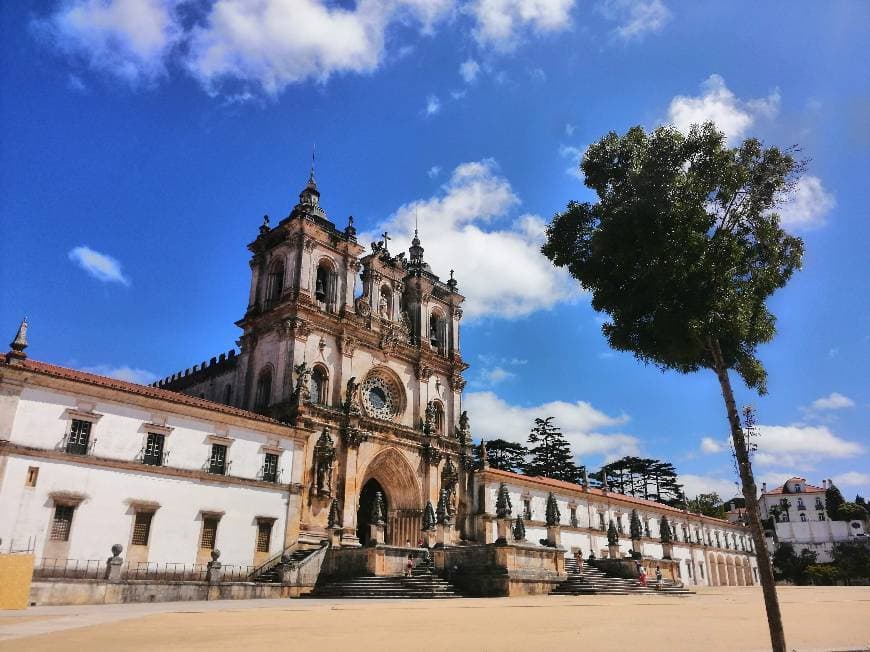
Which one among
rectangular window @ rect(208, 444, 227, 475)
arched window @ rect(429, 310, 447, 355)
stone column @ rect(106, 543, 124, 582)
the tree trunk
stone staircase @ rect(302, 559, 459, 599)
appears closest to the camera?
the tree trunk

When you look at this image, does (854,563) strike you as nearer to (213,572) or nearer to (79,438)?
(213,572)

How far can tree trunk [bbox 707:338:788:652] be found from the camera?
9945mm

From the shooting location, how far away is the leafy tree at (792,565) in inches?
2771

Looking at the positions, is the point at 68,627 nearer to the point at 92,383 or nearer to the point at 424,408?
the point at 92,383

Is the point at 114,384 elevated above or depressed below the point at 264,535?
above

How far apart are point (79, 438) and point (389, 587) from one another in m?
13.2

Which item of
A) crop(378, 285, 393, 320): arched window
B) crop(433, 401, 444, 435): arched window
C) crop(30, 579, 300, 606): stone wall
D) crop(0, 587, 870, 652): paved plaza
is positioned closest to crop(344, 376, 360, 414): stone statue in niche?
crop(378, 285, 393, 320): arched window

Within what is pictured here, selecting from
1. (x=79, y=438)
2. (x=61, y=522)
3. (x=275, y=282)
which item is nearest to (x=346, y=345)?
(x=275, y=282)

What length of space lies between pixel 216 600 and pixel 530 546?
42.1 feet

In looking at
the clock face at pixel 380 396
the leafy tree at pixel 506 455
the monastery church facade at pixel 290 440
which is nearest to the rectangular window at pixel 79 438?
the monastery church facade at pixel 290 440

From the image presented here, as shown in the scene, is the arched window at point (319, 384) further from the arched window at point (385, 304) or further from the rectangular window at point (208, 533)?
the rectangular window at point (208, 533)

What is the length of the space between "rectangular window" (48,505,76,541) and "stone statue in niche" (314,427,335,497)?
1148 cm

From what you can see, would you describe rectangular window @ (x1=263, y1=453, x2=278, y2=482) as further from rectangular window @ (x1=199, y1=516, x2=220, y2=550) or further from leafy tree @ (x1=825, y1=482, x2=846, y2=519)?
leafy tree @ (x1=825, y1=482, x2=846, y2=519)

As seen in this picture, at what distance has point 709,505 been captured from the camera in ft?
312
